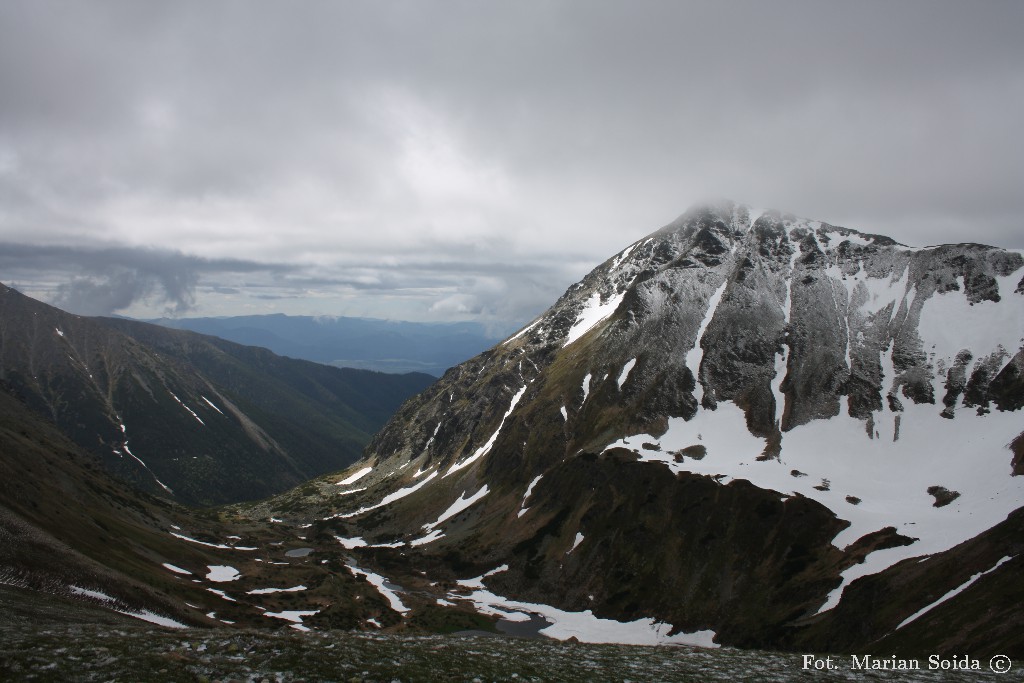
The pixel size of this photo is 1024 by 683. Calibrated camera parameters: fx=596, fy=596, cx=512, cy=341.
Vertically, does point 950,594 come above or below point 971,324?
below

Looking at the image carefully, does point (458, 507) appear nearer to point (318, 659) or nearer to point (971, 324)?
point (971, 324)

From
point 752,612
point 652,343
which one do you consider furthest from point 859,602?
point 652,343

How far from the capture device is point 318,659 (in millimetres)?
24656

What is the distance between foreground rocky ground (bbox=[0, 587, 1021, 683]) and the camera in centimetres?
2139

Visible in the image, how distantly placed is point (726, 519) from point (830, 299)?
107 metres

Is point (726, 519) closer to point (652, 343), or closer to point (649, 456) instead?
point (649, 456)

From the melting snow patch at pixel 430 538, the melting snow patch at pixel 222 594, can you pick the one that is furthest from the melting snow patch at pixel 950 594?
the melting snow patch at pixel 430 538

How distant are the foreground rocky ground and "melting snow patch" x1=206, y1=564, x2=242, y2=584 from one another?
6633cm

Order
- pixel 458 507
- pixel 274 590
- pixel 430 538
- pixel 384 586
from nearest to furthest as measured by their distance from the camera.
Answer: pixel 274 590
pixel 384 586
pixel 430 538
pixel 458 507

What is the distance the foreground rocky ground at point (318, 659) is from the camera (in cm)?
2139

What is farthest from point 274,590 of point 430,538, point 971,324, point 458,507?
point 971,324

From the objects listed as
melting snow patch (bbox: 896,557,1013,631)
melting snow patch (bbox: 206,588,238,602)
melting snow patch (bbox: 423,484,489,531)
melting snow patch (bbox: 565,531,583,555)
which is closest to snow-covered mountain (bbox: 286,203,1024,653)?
melting snow patch (bbox: 896,557,1013,631)

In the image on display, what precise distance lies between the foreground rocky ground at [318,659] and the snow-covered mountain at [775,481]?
36.4m

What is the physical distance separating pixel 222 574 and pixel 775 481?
107038mm
